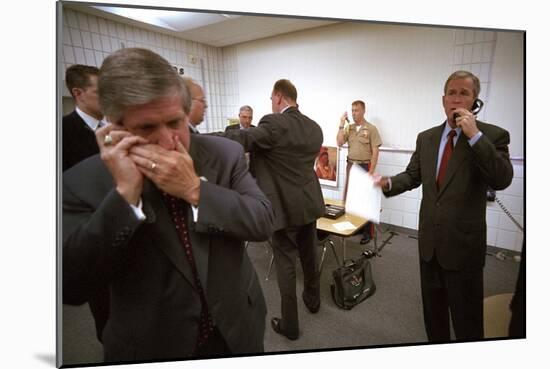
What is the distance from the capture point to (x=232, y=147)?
4.06 feet

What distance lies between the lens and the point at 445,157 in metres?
1.49

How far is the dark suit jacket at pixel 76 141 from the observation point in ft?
3.74

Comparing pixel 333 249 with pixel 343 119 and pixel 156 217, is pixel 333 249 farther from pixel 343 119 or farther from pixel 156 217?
pixel 156 217

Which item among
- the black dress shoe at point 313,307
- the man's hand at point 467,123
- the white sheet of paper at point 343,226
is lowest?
the black dress shoe at point 313,307

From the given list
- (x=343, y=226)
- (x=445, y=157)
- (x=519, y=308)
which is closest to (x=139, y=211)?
(x=343, y=226)

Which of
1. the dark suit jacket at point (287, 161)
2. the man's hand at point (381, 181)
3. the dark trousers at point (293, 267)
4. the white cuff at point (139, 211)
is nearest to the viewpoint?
the white cuff at point (139, 211)

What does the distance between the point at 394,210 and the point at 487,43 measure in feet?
3.03

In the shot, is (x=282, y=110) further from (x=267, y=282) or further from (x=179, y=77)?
(x=267, y=282)

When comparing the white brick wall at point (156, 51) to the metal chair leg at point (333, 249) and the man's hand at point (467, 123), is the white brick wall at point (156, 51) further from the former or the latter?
the man's hand at point (467, 123)

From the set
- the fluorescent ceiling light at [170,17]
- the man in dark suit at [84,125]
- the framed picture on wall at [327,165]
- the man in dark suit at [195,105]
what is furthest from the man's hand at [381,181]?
the man in dark suit at [84,125]

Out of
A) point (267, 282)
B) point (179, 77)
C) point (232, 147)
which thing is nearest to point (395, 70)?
point (232, 147)

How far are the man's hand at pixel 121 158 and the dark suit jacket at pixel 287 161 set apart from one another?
→ 1.22 feet

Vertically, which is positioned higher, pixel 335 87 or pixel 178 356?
pixel 335 87

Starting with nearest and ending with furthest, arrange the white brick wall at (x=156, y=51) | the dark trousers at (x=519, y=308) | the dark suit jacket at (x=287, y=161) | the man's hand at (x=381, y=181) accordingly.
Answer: the white brick wall at (x=156, y=51), the dark suit jacket at (x=287, y=161), the man's hand at (x=381, y=181), the dark trousers at (x=519, y=308)
